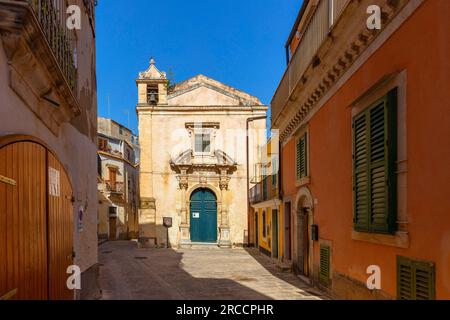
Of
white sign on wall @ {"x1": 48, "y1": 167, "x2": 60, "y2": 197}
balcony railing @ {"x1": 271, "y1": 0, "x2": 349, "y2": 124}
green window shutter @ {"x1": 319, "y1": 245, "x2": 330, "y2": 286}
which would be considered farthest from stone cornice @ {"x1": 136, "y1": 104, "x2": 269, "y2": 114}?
white sign on wall @ {"x1": 48, "y1": 167, "x2": 60, "y2": 197}

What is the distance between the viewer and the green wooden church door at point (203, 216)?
800 inches

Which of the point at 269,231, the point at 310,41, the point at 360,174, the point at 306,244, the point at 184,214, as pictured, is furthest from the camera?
the point at 184,214

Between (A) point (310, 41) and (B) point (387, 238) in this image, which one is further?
(A) point (310, 41)

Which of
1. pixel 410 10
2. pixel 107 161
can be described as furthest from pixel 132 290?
pixel 107 161

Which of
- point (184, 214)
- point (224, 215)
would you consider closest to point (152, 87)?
point (184, 214)

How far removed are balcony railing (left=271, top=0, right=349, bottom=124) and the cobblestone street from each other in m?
5.23

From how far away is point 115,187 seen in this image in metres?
29.8

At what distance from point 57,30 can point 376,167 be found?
195 inches

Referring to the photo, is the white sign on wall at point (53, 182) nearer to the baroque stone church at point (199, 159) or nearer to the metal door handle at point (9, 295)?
the metal door handle at point (9, 295)

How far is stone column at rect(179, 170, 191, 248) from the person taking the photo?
64.6ft

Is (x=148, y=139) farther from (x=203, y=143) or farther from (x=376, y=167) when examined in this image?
(x=376, y=167)

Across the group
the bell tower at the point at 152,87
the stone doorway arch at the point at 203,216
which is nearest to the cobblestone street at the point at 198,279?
the stone doorway arch at the point at 203,216
